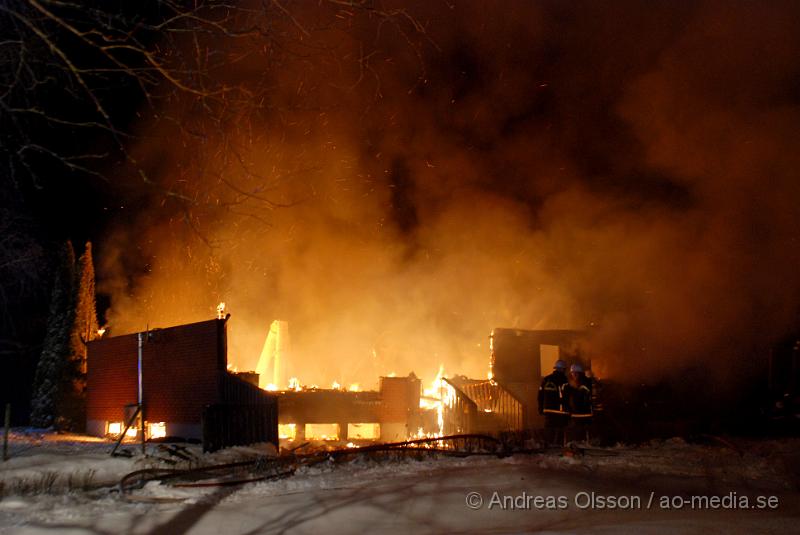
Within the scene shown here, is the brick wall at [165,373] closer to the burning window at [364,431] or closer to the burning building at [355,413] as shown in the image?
the burning building at [355,413]

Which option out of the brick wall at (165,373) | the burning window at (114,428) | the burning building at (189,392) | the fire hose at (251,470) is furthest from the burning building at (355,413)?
the fire hose at (251,470)

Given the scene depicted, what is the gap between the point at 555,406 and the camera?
1103 centimetres

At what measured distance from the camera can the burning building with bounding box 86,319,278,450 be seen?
12219 mm

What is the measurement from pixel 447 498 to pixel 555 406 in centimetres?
468

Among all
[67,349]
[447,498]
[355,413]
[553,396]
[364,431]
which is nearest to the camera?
[447,498]

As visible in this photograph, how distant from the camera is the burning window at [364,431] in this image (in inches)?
778

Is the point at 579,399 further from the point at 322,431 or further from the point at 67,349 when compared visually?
the point at 67,349

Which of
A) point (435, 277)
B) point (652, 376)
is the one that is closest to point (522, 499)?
point (652, 376)

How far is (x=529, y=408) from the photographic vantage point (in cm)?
1866

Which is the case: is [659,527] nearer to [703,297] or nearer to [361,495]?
[361,495]

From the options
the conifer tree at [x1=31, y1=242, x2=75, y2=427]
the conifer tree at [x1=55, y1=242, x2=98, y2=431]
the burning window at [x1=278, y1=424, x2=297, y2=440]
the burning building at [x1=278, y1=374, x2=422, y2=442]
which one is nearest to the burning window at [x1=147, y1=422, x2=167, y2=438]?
the burning building at [x1=278, y1=374, x2=422, y2=442]

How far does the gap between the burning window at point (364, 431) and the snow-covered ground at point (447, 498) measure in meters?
10.3

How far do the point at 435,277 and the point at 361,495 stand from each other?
23.6m

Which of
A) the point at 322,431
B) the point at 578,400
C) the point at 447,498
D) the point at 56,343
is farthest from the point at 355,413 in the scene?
the point at 447,498
